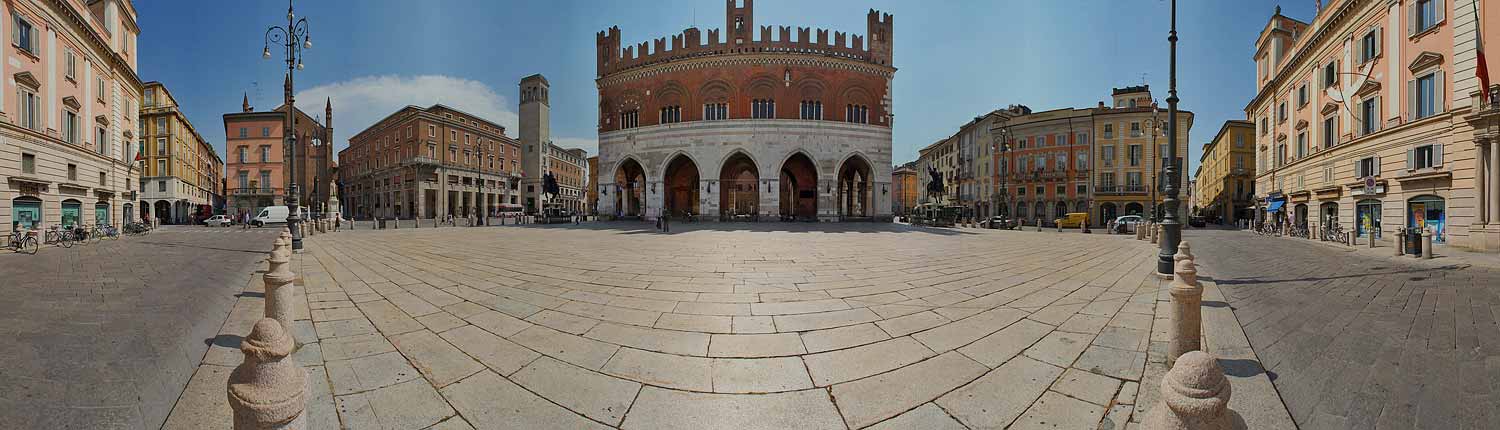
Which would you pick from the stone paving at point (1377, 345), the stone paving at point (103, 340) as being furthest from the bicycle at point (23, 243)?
the stone paving at point (1377, 345)

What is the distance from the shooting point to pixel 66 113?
19.7 meters

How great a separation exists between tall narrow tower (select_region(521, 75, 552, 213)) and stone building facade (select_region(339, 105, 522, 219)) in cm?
207

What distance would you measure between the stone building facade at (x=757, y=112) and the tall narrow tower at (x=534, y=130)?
1023 inches

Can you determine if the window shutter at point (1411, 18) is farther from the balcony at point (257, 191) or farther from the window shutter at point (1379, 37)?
the balcony at point (257, 191)

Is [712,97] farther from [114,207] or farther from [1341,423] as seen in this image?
[1341,423]

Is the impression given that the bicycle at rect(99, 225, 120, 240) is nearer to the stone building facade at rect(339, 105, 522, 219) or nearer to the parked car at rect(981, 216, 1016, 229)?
the stone building facade at rect(339, 105, 522, 219)

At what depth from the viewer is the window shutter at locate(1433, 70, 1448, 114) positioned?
15930 mm

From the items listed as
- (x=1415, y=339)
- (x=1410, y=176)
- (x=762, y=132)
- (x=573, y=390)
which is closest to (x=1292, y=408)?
(x=1415, y=339)

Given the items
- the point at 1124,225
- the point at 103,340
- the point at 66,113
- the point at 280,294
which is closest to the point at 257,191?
the point at 66,113

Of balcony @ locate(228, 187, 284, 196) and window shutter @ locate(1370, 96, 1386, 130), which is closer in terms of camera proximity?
window shutter @ locate(1370, 96, 1386, 130)

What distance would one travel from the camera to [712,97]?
1314 inches

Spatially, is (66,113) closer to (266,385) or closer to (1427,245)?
(266,385)

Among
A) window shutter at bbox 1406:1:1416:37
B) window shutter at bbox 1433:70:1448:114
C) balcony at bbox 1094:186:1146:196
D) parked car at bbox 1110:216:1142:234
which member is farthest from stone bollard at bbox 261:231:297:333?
balcony at bbox 1094:186:1146:196

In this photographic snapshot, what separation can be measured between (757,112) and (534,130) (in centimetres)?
3556
